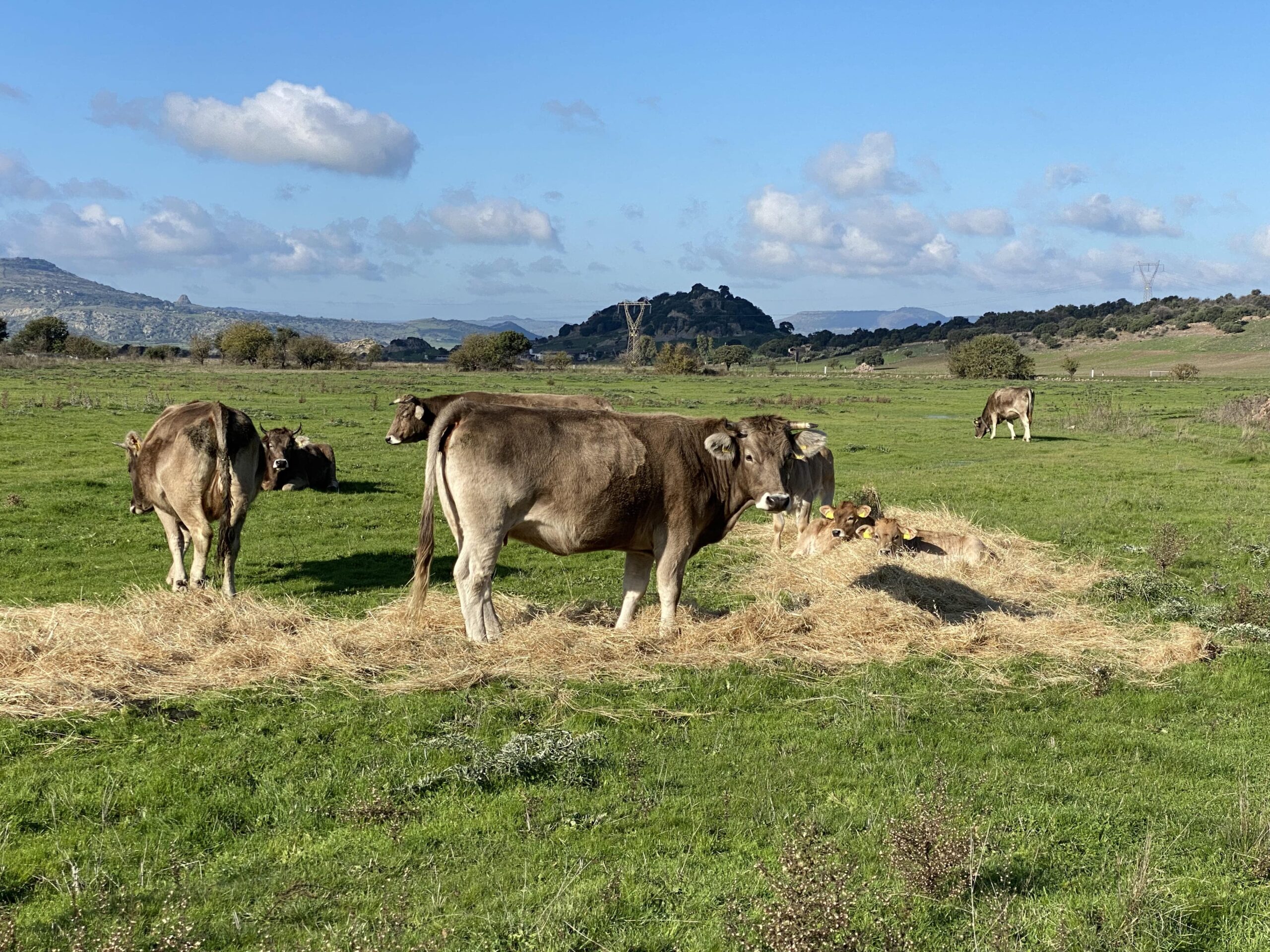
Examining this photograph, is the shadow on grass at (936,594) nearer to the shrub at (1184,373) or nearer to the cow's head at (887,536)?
the cow's head at (887,536)

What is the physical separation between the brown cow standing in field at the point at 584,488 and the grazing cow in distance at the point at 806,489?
1184 mm

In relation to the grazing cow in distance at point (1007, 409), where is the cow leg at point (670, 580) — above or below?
below

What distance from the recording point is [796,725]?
7.79 m

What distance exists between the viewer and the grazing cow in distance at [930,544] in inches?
559

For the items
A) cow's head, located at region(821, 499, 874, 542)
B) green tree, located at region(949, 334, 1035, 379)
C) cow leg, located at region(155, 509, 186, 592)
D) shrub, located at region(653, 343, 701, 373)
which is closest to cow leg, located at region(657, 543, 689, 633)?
cow's head, located at region(821, 499, 874, 542)

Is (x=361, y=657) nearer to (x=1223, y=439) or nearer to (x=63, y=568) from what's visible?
(x=63, y=568)

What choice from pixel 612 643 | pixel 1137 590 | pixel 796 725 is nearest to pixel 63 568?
pixel 612 643

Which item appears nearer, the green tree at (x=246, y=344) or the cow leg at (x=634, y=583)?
the cow leg at (x=634, y=583)

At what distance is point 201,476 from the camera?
12.0 metres

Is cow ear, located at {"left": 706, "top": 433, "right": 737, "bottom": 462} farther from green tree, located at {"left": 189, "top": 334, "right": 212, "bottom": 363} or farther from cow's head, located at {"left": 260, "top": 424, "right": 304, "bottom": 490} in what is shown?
green tree, located at {"left": 189, "top": 334, "right": 212, "bottom": 363}

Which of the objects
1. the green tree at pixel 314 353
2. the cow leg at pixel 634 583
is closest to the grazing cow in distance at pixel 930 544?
the cow leg at pixel 634 583

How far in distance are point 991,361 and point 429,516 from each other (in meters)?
82.2

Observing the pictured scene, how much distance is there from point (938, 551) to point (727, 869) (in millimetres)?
10020

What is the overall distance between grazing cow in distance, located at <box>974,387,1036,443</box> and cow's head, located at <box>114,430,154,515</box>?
3075cm
